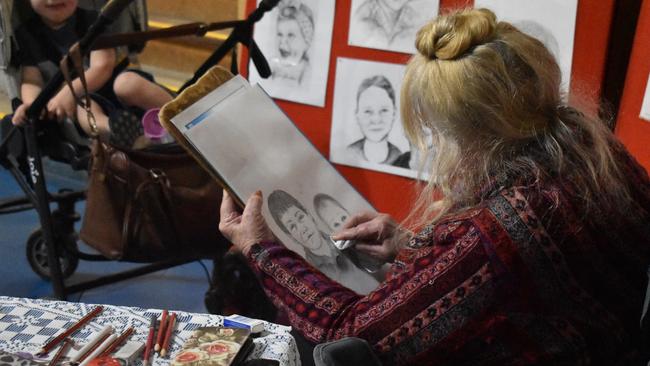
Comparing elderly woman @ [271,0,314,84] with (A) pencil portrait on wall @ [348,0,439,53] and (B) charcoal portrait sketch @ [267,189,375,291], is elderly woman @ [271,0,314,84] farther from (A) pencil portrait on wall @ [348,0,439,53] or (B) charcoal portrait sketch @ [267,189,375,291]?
(B) charcoal portrait sketch @ [267,189,375,291]

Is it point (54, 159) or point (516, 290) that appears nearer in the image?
point (516, 290)

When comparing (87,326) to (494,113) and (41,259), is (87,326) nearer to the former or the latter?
(494,113)

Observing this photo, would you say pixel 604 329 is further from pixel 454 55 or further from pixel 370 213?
pixel 370 213

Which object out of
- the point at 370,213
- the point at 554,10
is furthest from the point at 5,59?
the point at 554,10

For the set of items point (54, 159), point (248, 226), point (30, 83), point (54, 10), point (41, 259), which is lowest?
point (41, 259)

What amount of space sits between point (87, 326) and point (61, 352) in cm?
8

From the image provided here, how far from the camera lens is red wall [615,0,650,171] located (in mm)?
1675

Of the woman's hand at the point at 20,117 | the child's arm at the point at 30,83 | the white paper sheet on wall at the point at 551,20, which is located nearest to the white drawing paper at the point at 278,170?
the white paper sheet on wall at the point at 551,20

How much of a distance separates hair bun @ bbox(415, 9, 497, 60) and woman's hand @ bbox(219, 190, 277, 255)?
18.2 inches

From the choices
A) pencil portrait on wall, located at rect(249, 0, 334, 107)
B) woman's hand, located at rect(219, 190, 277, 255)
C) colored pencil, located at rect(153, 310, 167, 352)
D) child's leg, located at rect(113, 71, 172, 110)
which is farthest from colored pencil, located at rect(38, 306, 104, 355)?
child's leg, located at rect(113, 71, 172, 110)

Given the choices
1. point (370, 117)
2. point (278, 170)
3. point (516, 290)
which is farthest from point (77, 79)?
point (516, 290)

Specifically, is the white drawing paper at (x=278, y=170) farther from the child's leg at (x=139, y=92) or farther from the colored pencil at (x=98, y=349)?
the child's leg at (x=139, y=92)

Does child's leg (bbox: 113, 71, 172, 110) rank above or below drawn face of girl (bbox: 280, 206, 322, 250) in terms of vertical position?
above

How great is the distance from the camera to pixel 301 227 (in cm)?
156
